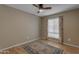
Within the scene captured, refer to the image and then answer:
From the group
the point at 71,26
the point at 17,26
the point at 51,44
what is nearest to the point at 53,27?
the point at 51,44

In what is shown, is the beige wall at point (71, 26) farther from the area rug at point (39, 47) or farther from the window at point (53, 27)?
the area rug at point (39, 47)

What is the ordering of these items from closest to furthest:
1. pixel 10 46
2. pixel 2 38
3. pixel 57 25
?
pixel 57 25 → pixel 10 46 → pixel 2 38

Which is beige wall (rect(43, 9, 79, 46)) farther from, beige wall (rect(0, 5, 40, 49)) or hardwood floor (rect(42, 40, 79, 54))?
beige wall (rect(0, 5, 40, 49))

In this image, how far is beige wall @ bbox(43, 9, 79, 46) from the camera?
164 centimetres

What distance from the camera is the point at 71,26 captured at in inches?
69.9

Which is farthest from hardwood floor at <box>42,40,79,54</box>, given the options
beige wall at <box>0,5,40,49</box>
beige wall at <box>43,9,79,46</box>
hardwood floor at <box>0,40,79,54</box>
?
beige wall at <box>0,5,40,49</box>

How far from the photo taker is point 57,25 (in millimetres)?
1511

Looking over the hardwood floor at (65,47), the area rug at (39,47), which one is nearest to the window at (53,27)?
the hardwood floor at (65,47)

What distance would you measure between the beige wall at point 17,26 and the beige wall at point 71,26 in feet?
2.02

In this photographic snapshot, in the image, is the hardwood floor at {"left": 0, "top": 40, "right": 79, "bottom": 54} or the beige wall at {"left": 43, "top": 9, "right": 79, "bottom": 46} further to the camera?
the beige wall at {"left": 43, "top": 9, "right": 79, "bottom": 46}

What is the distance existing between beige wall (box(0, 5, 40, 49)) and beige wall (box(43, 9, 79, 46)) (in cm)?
61
